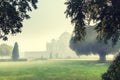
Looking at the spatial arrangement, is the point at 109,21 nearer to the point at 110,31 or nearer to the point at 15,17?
the point at 110,31

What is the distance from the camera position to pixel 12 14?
26.4 metres

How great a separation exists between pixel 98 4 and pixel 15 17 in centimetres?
799

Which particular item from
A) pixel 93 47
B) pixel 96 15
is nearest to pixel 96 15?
pixel 96 15

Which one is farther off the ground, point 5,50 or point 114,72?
point 5,50

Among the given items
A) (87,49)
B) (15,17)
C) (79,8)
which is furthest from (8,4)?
(87,49)

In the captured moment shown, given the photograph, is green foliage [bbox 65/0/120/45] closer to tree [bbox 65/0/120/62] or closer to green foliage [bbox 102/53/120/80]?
tree [bbox 65/0/120/62]

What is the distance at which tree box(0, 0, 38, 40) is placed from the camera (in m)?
25.7

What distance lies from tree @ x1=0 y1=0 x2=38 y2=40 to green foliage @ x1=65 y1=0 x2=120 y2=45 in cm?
390

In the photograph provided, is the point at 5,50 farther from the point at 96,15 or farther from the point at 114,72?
the point at 114,72

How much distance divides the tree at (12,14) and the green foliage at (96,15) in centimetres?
390

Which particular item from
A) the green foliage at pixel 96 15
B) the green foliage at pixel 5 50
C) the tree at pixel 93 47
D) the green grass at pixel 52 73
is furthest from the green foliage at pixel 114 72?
the green foliage at pixel 5 50

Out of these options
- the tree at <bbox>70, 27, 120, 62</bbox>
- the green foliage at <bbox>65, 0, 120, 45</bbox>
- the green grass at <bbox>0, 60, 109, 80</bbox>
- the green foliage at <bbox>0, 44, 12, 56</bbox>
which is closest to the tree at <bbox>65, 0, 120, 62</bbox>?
the green foliage at <bbox>65, 0, 120, 45</bbox>

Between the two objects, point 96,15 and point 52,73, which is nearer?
point 96,15

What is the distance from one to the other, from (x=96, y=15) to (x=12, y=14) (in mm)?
8104
